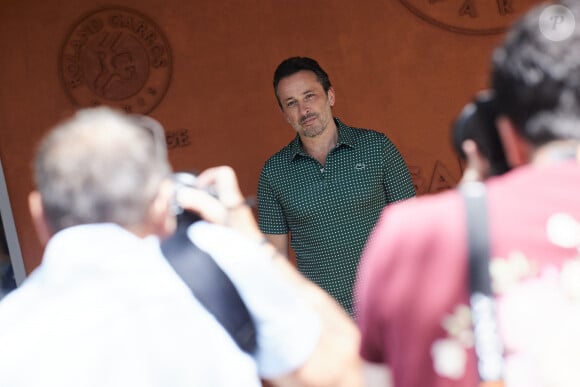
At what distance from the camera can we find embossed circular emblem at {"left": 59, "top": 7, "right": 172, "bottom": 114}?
3461 millimetres

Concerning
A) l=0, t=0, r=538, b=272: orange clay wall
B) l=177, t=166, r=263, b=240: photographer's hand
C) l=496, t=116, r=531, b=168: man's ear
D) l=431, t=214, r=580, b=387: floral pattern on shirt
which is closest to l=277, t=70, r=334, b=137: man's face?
l=0, t=0, r=538, b=272: orange clay wall

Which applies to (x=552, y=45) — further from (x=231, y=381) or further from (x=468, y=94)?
(x=468, y=94)

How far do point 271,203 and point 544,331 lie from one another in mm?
1684

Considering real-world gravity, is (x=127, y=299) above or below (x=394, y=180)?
above

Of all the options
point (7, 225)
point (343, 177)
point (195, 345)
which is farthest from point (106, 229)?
point (7, 225)

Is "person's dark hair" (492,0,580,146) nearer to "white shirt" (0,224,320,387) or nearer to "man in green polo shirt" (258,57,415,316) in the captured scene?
"white shirt" (0,224,320,387)

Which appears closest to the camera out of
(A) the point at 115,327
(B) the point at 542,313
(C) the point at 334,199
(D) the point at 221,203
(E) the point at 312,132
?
(B) the point at 542,313

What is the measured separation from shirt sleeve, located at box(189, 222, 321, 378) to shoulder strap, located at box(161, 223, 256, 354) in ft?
0.04

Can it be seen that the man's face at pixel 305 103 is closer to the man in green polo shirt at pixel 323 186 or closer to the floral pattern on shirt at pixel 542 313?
the man in green polo shirt at pixel 323 186

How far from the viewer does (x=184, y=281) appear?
4.09 feet

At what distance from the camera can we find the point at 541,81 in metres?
1.09

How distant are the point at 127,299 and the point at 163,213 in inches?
6.5

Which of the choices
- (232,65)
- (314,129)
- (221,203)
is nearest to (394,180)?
(314,129)

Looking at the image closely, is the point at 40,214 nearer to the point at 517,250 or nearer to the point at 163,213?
the point at 163,213
